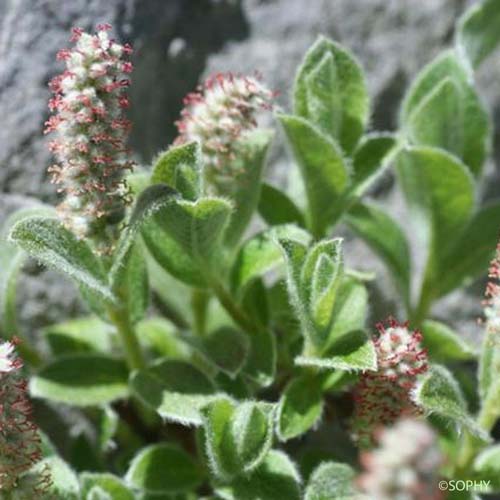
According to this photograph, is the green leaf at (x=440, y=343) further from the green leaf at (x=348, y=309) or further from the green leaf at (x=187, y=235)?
the green leaf at (x=187, y=235)

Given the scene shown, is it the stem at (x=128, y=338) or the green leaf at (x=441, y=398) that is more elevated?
Result: the stem at (x=128, y=338)

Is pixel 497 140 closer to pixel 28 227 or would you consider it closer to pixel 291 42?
pixel 291 42

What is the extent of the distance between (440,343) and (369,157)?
2.05 ft

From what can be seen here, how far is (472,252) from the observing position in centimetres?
346

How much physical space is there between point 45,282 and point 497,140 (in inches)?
71.7

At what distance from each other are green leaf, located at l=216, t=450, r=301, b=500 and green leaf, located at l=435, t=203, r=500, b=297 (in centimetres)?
107

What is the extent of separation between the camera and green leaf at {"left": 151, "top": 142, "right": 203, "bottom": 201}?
8.28ft

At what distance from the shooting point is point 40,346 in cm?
353

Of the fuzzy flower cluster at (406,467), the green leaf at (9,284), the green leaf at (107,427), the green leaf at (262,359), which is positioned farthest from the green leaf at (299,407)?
the fuzzy flower cluster at (406,467)

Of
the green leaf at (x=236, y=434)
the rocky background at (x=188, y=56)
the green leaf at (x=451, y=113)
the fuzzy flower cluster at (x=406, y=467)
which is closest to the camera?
the fuzzy flower cluster at (x=406, y=467)

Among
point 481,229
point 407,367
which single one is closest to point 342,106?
point 481,229

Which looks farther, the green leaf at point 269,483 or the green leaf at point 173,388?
the green leaf at point 173,388

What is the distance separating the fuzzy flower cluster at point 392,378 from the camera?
2.44 m

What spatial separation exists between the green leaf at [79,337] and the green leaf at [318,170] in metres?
0.80
